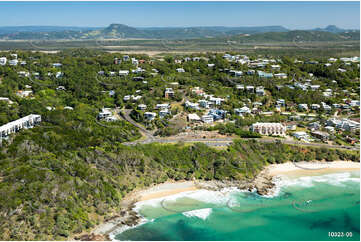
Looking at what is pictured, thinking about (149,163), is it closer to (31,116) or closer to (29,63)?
(31,116)

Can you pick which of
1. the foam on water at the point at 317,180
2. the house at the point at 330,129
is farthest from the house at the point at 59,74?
the house at the point at 330,129

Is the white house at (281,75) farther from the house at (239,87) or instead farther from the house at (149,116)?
the house at (149,116)

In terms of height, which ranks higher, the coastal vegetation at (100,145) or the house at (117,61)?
the house at (117,61)

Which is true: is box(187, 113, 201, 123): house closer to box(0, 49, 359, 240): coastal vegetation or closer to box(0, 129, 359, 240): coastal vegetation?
box(0, 49, 359, 240): coastal vegetation

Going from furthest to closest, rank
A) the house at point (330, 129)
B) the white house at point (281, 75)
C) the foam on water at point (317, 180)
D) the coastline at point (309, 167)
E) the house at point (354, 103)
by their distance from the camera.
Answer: the white house at point (281, 75) < the house at point (354, 103) < the house at point (330, 129) < the coastline at point (309, 167) < the foam on water at point (317, 180)

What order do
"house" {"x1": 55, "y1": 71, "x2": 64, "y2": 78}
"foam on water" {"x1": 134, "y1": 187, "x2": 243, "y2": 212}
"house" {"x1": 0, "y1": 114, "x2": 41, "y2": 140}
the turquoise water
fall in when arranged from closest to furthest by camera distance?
the turquoise water < "foam on water" {"x1": 134, "y1": 187, "x2": 243, "y2": 212} < "house" {"x1": 0, "y1": 114, "x2": 41, "y2": 140} < "house" {"x1": 55, "y1": 71, "x2": 64, "y2": 78}

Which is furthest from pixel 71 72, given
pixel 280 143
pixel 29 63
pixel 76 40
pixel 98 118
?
pixel 76 40

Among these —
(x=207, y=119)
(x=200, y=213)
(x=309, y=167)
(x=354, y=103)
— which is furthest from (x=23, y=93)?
(x=354, y=103)

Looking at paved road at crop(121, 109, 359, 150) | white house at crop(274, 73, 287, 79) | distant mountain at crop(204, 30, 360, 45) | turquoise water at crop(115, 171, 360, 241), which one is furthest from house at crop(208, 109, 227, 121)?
distant mountain at crop(204, 30, 360, 45)

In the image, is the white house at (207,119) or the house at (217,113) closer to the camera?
the white house at (207,119)
